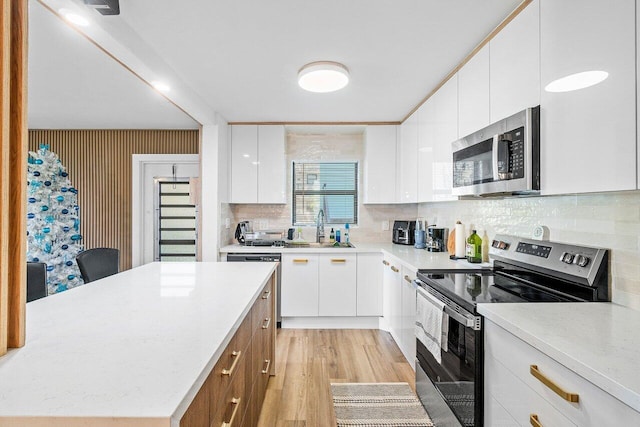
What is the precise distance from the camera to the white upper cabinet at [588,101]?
106 cm

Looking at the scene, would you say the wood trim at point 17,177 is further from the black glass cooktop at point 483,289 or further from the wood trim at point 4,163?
the black glass cooktop at point 483,289

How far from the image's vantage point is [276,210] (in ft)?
13.5

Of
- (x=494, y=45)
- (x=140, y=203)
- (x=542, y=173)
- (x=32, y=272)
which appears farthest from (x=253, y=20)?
(x=140, y=203)

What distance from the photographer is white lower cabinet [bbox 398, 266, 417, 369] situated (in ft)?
8.12

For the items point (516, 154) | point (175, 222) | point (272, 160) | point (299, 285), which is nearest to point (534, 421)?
point (516, 154)

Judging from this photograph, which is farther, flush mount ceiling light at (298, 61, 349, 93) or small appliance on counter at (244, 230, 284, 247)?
small appliance on counter at (244, 230, 284, 247)

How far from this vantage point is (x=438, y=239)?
317cm

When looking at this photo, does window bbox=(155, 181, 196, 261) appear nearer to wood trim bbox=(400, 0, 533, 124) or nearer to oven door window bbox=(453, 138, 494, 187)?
wood trim bbox=(400, 0, 533, 124)

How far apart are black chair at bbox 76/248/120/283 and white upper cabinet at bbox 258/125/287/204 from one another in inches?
65.2

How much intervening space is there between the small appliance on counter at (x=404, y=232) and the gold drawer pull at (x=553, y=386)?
8.99 feet

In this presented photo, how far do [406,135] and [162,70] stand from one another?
7.85 feet

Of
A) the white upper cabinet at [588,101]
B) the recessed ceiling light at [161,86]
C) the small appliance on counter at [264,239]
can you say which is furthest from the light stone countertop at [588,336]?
the small appliance on counter at [264,239]

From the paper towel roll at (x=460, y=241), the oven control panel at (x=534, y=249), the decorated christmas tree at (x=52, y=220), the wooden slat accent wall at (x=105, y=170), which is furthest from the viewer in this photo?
the wooden slat accent wall at (x=105, y=170)

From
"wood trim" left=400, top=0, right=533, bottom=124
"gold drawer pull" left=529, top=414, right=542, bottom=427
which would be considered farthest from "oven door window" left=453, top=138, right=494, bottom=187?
"gold drawer pull" left=529, top=414, right=542, bottom=427
